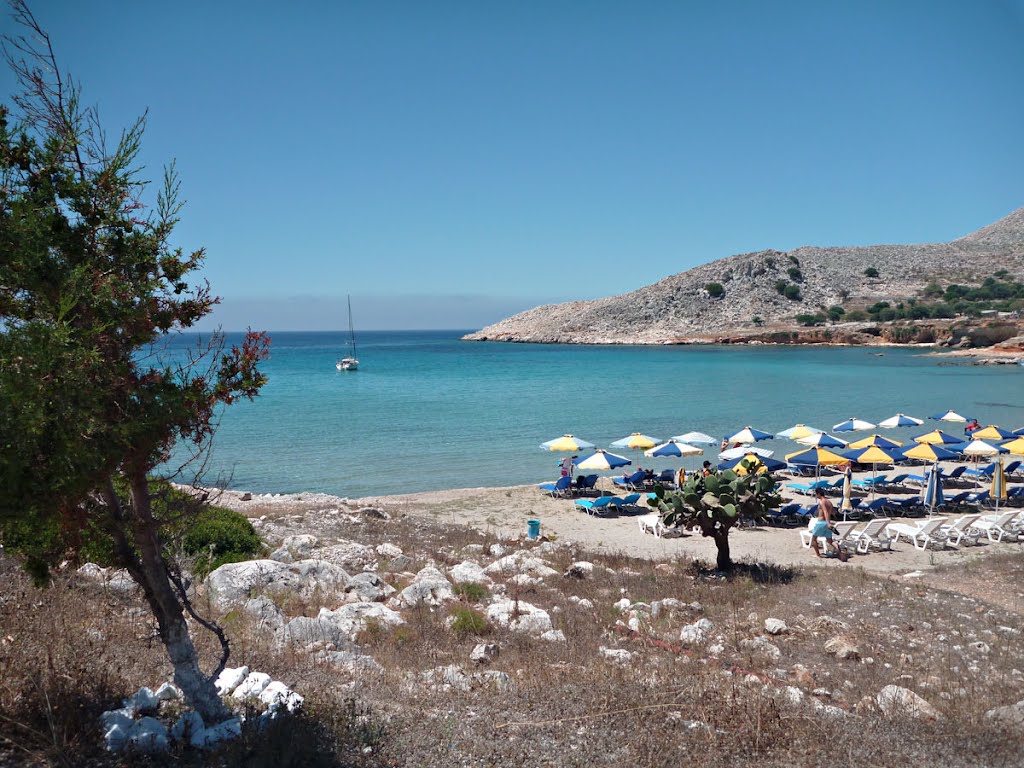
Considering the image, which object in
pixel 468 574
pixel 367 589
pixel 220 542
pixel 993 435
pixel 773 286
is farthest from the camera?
pixel 773 286

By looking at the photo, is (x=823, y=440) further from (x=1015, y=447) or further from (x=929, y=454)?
(x=1015, y=447)

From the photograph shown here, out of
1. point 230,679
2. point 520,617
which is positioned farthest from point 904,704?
point 230,679

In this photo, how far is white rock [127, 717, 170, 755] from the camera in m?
4.24

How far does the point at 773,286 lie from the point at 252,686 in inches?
5222

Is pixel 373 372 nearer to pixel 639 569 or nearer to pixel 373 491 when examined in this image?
pixel 373 491

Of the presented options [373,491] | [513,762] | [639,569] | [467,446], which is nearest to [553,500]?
[373,491]

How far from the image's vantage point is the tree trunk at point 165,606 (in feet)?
14.0

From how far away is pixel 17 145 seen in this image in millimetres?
3850

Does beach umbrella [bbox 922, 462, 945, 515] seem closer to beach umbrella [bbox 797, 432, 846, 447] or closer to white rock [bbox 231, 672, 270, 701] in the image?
beach umbrella [bbox 797, 432, 846, 447]

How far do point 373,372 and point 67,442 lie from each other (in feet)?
269

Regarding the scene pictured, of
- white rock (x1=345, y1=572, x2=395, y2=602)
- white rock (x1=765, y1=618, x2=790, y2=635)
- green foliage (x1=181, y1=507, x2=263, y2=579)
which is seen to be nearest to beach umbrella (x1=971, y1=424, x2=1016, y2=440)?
white rock (x1=765, y1=618, x2=790, y2=635)

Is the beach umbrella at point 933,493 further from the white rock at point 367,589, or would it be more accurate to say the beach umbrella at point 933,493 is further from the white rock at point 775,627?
the white rock at point 367,589

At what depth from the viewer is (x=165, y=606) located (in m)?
4.36

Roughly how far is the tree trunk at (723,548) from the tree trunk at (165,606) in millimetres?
8680
